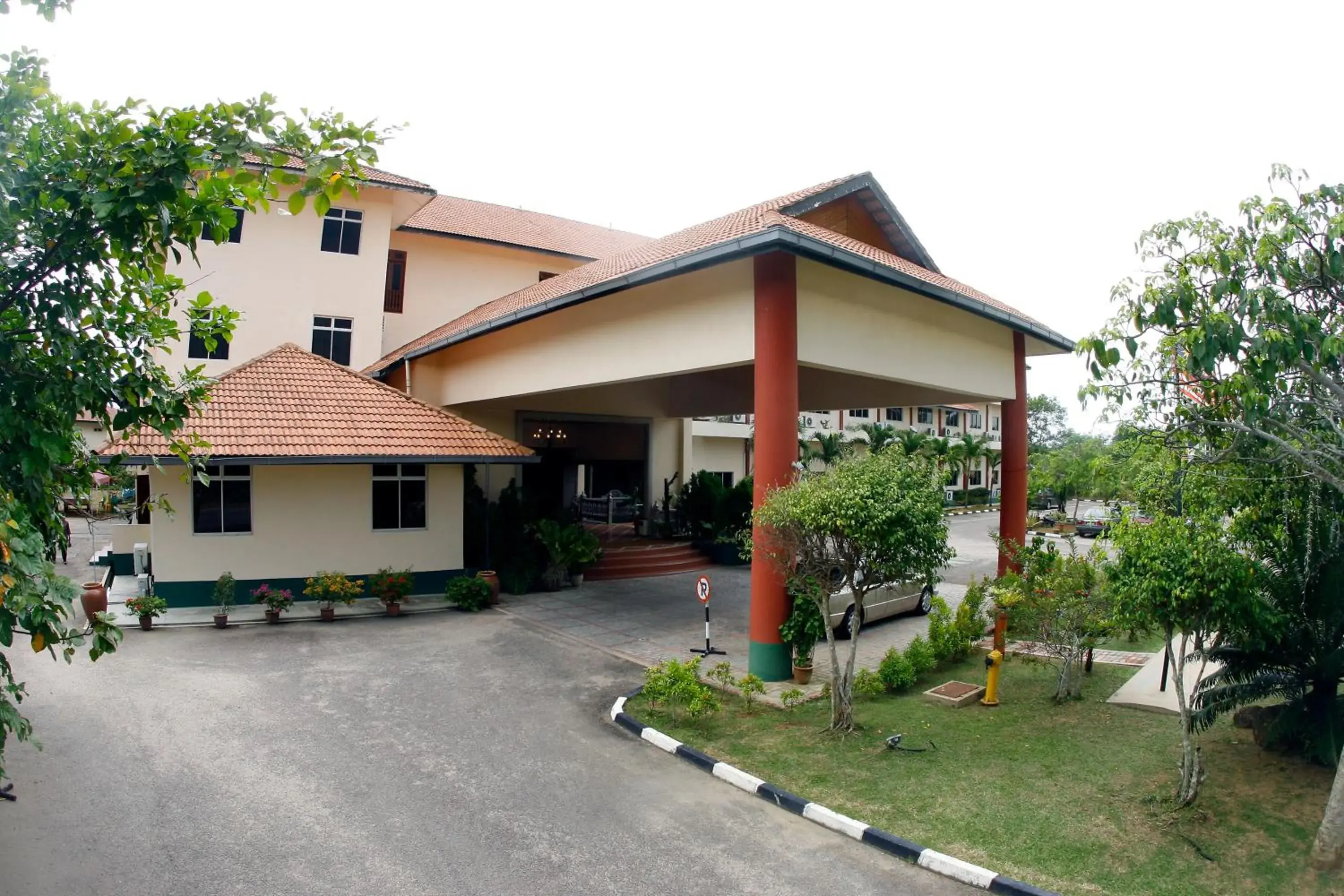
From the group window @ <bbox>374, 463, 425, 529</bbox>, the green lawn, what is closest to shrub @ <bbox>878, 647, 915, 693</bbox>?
the green lawn

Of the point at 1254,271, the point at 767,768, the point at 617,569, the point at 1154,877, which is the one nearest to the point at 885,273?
the point at 1254,271

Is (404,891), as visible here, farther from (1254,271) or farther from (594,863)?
(1254,271)

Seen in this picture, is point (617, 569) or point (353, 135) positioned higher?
point (353, 135)

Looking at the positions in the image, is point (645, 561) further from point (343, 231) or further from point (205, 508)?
point (343, 231)

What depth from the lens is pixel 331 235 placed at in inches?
827

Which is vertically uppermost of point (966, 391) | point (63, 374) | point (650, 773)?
point (966, 391)

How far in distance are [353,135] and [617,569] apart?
51.1ft

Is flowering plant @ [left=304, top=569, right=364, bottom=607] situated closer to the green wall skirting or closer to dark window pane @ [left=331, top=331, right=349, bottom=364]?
the green wall skirting

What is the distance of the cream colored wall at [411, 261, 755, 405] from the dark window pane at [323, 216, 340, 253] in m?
6.14

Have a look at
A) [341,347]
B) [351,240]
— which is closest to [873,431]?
[341,347]

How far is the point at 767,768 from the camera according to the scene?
7445 mm

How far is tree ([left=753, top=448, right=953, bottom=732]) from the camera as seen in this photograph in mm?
7605

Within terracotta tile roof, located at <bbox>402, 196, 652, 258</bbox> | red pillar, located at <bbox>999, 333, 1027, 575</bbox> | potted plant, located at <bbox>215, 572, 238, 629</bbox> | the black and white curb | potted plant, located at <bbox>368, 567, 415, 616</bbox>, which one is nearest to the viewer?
the black and white curb

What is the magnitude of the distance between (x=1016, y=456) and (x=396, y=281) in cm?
1817
